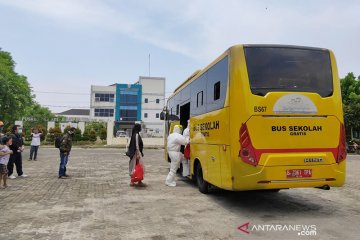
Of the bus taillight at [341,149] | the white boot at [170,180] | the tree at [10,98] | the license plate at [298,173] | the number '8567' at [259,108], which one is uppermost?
the tree at [10,98]

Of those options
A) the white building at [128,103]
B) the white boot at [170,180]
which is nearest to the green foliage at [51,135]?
the white building at [128,103]

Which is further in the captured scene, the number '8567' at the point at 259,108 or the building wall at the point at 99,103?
the building wall at the point at 99,103

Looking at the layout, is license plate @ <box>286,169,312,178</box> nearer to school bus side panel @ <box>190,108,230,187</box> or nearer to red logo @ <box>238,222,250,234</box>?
school bus side panel @ <box>190,108,230,187</box>

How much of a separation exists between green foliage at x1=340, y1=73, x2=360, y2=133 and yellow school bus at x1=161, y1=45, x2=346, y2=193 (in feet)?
115

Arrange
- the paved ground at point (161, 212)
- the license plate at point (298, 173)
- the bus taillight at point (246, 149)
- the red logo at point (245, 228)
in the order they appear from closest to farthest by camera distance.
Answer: the paved ground at point (161, 212) → the red logo at point (245, 228) → the bus taillight at point (246, 149) → the license plate at point (298, 173)

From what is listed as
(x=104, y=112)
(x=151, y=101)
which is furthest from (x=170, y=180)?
(x=104, y=112)

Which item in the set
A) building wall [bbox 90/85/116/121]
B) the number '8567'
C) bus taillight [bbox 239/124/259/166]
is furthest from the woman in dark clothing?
building wall [bbox 90/85/116/121]

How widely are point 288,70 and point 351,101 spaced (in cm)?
3794

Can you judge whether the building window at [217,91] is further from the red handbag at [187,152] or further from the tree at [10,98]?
the tree at [10,98]

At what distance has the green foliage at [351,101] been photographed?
128ft

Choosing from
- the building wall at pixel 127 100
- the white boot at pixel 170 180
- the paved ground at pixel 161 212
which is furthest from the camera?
the building wall at pixel 127 100

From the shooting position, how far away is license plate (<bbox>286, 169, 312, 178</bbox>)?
23.1ft

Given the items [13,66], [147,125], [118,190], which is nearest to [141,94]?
[147,125]

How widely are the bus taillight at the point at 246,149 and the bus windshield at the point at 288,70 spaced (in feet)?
2.67
